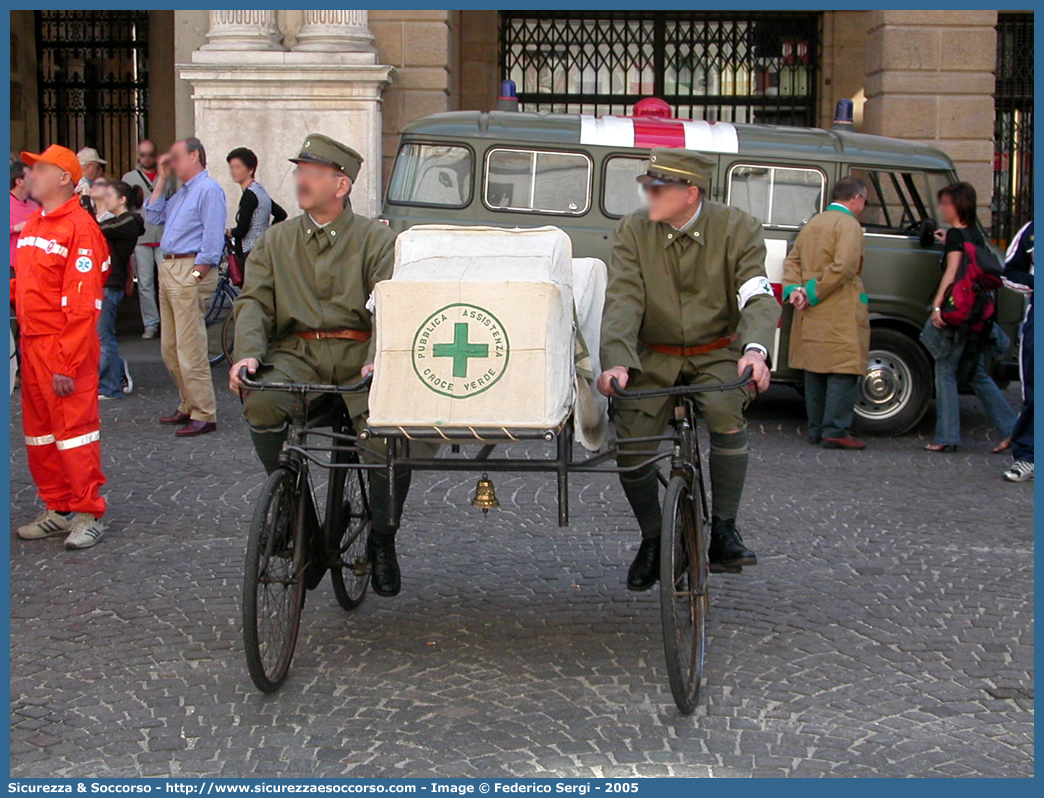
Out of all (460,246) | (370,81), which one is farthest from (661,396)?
(370,81)

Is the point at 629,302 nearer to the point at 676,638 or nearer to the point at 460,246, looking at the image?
the point at 460,246

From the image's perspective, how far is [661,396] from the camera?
5.36 metres

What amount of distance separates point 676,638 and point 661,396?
1080 mm

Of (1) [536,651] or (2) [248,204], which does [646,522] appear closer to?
(1) [536,651]

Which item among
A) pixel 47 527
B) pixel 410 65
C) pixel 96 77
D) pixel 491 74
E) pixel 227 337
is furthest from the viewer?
pixel 96 77

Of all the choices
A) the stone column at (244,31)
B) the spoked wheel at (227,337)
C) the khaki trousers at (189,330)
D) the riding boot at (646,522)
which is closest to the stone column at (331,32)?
the stone column at (244,31)

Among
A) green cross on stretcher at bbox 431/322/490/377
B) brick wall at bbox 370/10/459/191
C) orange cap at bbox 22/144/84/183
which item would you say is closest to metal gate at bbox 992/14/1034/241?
brick wall at bbox 370/10/459/191

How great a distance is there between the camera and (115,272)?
11.8m

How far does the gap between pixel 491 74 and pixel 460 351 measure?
1441 cm

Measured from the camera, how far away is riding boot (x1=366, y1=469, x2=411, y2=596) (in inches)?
221

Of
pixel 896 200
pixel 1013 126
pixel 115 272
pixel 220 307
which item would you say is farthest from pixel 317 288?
pixel 1013 126

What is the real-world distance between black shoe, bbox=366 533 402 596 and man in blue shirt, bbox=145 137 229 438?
15.5ft

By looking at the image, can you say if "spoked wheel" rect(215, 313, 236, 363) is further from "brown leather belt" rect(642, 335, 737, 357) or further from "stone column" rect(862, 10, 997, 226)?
"brown leather belt" rect(642, 335, 737, 357)

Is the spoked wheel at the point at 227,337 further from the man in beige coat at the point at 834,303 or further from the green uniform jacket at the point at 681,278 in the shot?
the green uniform jacket at the point at 681,278
